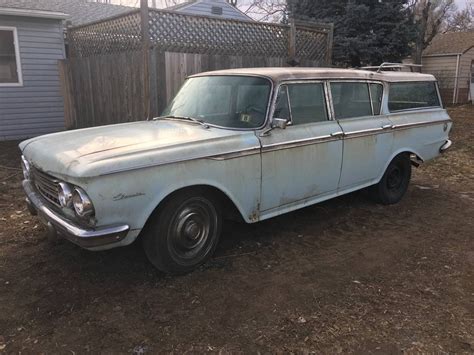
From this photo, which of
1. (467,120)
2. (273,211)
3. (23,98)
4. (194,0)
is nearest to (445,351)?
(273,211)

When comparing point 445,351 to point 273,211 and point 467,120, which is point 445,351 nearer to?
point 273,211

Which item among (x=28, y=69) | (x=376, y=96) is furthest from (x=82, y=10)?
(x=376, y=96)

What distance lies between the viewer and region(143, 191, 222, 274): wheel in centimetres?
343

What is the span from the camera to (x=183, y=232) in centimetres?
360

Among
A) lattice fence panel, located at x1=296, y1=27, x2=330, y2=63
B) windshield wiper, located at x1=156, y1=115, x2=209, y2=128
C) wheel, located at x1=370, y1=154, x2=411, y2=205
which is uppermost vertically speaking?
lattice fence panel, located at x1=296, y1=27, x2=330, y2=63

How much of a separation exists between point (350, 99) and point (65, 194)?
10.7ft

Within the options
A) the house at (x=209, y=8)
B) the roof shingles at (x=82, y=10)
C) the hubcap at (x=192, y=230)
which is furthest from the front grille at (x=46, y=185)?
the house at (x=209, y=8)

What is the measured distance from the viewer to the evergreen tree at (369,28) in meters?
14.6

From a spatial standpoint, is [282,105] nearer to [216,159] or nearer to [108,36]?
[216,159]

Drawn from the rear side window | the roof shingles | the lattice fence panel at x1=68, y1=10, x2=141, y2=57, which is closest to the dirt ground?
the rear side window

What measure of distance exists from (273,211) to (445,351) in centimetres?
188

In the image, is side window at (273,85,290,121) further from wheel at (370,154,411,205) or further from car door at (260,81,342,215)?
wheel at (370,154,411,205)

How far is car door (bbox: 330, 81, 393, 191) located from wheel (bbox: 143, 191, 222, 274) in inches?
69.1

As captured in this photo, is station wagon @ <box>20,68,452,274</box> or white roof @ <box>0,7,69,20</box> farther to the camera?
white roof @ <box>0,7,69,20</box>
